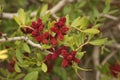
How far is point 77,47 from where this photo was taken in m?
1.43

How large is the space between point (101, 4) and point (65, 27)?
1.61m

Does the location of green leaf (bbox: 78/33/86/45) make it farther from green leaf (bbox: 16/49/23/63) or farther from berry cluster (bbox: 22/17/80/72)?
→ green leaf (bbox: 16/49/23/63)

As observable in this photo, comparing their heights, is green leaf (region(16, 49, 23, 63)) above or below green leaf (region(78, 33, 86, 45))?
below

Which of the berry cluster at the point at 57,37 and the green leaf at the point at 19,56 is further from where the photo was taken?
the green leaf at the point at 19,56

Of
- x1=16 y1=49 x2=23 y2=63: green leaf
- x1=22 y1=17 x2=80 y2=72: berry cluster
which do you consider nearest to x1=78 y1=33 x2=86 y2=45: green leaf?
x1=22 y1=17 x2=80 y2=72: berry cluster

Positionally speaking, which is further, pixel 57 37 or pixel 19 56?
pixel 19 56

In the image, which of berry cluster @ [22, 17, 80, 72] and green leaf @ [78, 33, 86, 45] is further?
green leaf @ [78, 33, 86, 45]

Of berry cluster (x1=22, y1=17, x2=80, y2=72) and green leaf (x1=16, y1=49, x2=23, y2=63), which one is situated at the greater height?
berry cluster (x1=22, y1=17, x2=80, y2=72)

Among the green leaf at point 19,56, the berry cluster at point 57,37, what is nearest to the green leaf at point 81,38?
the berry cluster at point 57,37

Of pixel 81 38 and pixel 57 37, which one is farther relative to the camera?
pixel 81 38

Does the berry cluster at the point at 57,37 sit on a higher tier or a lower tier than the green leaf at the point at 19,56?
higher

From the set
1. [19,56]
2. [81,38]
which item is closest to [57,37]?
[81,38]

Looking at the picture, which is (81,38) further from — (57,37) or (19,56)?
(19,56)

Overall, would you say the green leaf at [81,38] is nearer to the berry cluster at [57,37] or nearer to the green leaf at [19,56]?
the berry cluster at [57,37]
